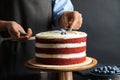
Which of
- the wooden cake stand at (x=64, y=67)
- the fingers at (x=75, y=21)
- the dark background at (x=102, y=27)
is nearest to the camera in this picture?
the wooden cake stand at (x=64, y=67)

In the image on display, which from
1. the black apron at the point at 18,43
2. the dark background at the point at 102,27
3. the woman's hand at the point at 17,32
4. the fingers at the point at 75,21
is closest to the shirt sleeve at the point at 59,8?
the black apron at the point at 18,43

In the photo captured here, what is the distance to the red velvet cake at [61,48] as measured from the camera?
73cm

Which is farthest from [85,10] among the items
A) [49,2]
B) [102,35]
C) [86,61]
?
[86,61]

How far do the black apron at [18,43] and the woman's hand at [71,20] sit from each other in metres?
0.10

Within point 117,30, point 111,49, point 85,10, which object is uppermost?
point 85,10

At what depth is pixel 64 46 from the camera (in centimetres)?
73

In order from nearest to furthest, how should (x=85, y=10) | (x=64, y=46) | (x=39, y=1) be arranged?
(x=64, y=46)
(x=39, y=1)
(x=85, y=10)

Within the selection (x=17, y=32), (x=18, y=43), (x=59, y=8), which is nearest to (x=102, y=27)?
(x=59, y=8)

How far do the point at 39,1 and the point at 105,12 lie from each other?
664mm

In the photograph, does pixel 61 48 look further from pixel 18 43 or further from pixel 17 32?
pixel 18 43

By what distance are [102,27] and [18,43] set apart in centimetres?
73

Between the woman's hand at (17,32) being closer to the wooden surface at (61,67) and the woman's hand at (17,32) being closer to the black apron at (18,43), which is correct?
the wooden surface at (61,67)

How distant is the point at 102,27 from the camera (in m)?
1.62

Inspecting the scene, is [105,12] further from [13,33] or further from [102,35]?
[13,33]
